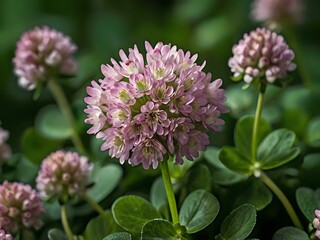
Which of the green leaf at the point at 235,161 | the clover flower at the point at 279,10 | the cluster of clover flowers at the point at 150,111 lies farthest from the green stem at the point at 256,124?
the clover flower at the point at 279,10

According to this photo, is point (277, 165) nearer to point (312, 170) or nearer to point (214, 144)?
point (312, 170)

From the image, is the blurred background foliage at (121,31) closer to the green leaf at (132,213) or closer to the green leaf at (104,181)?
the green leaf at (104,181)

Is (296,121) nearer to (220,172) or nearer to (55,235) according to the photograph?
(220,172)

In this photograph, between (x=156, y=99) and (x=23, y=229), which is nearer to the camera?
(x=156, y=99)

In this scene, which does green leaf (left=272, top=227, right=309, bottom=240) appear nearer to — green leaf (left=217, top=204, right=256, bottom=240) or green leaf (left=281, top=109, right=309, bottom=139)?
green leaf (left=217, top=204, right=256, bottom=240)

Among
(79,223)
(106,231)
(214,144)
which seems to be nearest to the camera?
(106,231)

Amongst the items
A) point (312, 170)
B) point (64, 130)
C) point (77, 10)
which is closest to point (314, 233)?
point (312, 170)

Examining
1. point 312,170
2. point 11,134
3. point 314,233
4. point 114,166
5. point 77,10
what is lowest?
point 314,233
